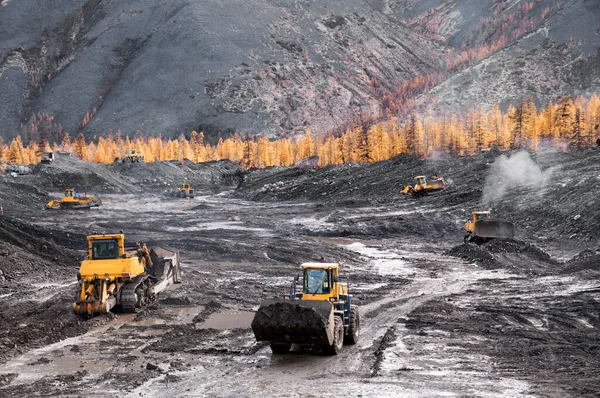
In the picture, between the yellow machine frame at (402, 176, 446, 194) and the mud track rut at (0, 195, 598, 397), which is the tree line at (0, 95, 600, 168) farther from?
the mud track rut at (0, 195, 598, 397)

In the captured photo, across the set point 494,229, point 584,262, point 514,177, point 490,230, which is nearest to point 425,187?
point 514,177

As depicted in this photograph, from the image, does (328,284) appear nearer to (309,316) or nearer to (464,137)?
(309,316)

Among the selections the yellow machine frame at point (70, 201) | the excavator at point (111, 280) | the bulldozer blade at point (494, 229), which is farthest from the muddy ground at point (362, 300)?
the yellow machine frame at point (70, 201)

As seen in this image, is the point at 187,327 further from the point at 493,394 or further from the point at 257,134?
the point at 257,134

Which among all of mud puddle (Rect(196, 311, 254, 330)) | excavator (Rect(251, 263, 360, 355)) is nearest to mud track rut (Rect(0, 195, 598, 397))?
mud puddle (Rect(196, 311, 254, 330))

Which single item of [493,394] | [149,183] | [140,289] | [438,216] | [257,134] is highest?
[257,134]

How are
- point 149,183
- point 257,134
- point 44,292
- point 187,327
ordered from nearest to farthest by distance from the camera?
point 187,327 < point 44,292 < point 149,183 < point 257,134

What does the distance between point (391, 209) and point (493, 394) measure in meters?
47.6

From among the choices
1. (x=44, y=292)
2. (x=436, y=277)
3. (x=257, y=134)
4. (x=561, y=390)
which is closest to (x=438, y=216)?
(x=436, y=277)

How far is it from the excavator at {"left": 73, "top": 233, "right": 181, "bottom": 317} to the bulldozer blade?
20.9 meters

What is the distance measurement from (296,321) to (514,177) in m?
46.4

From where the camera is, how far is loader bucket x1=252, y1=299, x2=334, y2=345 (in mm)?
15023

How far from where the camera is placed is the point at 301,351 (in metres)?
16.2

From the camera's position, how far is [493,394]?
12914mm
